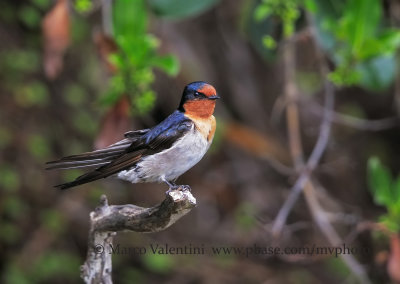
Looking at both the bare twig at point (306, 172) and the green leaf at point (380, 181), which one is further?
the green leaf at point (380, 181)

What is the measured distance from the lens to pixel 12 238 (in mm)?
6660

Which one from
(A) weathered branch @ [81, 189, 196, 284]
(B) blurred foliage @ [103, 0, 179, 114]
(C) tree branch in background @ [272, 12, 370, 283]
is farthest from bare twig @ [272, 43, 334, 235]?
(A) weathered branch @ [81, 189, 196, 284]

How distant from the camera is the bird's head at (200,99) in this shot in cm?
335

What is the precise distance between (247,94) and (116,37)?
3.51 metres

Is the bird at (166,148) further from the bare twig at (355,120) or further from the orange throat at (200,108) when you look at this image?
the bare twig at (355,120)

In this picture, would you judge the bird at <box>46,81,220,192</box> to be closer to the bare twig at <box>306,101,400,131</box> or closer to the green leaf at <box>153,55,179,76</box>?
the green leaf at <box>153,55,179,76</box>

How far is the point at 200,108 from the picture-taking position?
3.36 m

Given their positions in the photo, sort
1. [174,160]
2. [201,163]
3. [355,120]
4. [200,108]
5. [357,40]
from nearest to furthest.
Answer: [174,160] < [200,108] < [357,40] < [355,120] < [201,163]

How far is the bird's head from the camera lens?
3.35 metres

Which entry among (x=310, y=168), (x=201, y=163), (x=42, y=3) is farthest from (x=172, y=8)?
(x=201, y=163)

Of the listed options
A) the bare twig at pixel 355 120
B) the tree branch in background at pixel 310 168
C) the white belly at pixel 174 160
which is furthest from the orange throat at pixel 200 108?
the bare twig at pixel 355 120

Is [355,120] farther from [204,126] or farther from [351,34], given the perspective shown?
[204,126]

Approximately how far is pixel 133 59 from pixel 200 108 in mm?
755

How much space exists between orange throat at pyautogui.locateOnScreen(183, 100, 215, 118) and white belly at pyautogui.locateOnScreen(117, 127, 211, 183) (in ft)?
0.37
